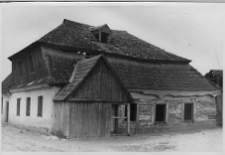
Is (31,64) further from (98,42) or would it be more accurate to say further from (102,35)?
(102,35)

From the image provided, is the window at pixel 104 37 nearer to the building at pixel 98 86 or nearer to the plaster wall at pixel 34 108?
the building at pixel 98 86

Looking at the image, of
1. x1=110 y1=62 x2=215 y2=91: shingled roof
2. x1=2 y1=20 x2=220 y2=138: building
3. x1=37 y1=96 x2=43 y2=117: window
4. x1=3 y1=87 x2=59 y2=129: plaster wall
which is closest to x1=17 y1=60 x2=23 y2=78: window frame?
x1=2 y1=20 x2=220 y2=138: building

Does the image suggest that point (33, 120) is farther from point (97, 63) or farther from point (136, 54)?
point (136, 54)

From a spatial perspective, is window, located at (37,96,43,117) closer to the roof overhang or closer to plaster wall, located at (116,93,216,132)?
plaster wall, located at (116,93,216,132)

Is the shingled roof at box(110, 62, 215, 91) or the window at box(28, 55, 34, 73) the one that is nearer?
the window at box(28, 55, 34, 73)

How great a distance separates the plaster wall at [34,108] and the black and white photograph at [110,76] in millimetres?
50

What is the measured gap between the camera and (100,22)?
42.6 feet

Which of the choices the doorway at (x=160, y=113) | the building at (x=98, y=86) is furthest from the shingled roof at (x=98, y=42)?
the doorway at (x=160, y=113)

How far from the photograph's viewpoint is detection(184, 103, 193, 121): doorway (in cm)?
1908

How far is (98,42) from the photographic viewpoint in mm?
17125

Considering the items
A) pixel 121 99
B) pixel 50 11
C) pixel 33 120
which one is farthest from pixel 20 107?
pixel 50 11

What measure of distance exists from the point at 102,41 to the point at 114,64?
1.38m

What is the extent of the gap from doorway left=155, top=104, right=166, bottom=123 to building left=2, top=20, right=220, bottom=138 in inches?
2.3

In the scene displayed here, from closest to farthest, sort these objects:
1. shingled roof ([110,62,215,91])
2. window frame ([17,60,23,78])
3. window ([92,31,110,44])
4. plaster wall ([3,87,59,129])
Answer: plaster wall ([3,87,59,129])
window ([92,31,110,44])
window frame ([17,60,23,78])
shingled roof ([110,62,215,91])
